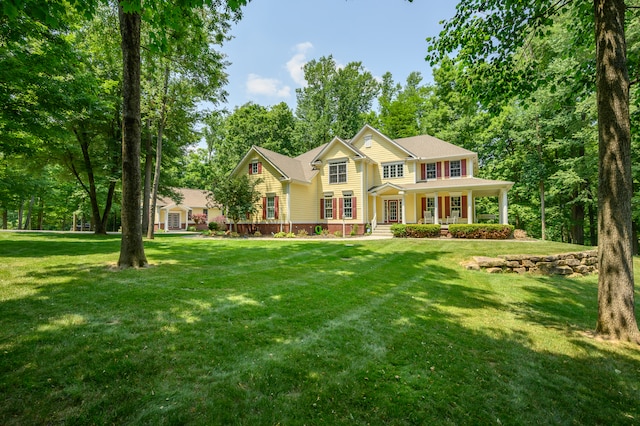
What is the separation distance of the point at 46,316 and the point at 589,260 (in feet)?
47.1

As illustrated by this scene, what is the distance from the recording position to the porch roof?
17953 mm

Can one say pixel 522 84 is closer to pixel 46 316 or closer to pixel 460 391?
pixel 460 391

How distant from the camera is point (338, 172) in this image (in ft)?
76.4

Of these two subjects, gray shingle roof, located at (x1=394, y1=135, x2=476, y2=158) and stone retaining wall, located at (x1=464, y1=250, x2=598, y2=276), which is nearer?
stone retaining wall, located at (x1=464, y1=250, x2=598, y2=276)

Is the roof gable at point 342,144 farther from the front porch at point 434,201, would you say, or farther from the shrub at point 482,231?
the shrub at point 482,231

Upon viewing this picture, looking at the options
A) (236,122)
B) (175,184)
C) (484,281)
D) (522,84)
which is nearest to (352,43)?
(522,84)

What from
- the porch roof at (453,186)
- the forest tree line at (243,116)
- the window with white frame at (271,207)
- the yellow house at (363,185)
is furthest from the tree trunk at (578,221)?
the window with white frame at (271,207)

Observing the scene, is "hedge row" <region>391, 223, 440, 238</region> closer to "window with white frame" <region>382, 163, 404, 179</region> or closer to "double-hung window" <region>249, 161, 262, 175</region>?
"window with white frame" <region>382, 163, 404, 179</region>

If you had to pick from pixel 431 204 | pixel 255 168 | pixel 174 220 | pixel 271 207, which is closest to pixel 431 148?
pixel 431 204

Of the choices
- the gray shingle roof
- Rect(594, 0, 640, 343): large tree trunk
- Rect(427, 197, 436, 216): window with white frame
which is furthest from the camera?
Rect(427, 197, 436, 216): window with white frame

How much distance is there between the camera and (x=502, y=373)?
3213 millimetres

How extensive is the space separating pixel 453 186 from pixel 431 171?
3.34 m

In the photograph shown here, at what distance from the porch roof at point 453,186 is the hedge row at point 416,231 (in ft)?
11.0

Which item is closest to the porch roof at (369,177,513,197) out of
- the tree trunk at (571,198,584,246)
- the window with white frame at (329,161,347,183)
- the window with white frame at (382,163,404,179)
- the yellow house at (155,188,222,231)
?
the window with white frame at (382,163,404,179)
